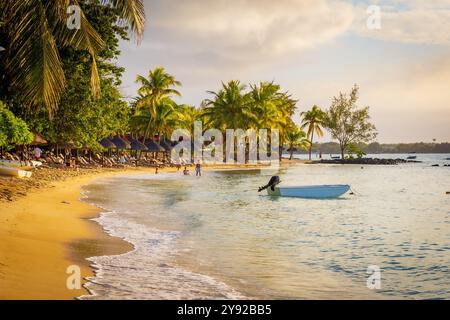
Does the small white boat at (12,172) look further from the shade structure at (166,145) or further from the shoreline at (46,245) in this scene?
the shade structure at (166,145)

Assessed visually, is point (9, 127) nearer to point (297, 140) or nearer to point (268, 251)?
point (268, 251)

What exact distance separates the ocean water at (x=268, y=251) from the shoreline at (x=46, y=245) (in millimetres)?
453

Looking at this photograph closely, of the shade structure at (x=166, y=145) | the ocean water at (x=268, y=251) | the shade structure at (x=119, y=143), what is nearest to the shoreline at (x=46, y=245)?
the ocean water at (x=268, y=251)

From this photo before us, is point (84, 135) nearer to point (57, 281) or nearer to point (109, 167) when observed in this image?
point (109, 167)

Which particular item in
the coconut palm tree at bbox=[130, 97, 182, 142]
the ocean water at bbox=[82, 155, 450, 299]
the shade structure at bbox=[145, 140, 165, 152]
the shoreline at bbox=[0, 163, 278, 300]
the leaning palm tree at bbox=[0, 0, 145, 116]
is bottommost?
the ocean water at bbox=[82, 155, 450, 299]

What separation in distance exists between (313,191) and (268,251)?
15597 mm

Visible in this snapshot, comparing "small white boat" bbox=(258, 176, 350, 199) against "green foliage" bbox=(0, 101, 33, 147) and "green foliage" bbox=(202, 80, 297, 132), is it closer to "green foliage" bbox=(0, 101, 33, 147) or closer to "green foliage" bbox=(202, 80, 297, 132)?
"green foliage" bbox=(0, 101, 33, 147)

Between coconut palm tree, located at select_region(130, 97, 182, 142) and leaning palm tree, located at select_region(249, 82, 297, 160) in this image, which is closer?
coconut palm tree, located at select_region(130, 97, 182, 142)

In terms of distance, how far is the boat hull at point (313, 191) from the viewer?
1075 inches

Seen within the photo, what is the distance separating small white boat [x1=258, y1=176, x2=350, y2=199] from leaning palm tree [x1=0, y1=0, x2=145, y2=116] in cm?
1658

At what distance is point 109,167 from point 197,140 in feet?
90.4

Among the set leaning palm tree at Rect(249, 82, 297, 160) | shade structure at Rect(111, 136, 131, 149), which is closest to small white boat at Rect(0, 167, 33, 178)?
shade structure at Rect(111, 136, 131, 149)

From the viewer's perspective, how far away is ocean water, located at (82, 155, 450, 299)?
827 cm

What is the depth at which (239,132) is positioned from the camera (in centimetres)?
7119
